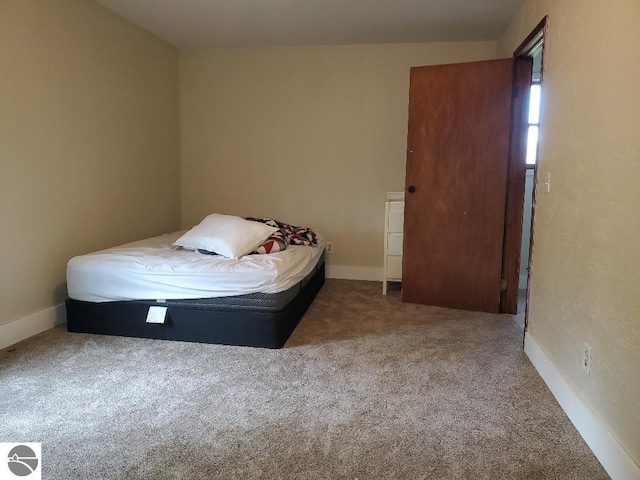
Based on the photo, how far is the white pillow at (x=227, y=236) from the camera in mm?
2914

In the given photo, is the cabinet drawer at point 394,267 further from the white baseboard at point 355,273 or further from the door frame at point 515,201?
the door frame at point 515,201

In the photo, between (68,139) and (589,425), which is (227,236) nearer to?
(68,139)

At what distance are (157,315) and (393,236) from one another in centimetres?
208

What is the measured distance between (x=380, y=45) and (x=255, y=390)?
3356mm

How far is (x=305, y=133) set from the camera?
14.4ft

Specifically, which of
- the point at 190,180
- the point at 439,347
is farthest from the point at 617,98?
the point at 190,180

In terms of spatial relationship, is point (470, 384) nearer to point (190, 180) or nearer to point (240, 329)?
point (240, 329)

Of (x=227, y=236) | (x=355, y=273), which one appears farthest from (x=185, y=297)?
(x=355, y=273)

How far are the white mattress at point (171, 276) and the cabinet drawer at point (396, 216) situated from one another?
1.27 meters

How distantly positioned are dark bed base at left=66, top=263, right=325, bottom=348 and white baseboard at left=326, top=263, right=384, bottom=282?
1.63 meters

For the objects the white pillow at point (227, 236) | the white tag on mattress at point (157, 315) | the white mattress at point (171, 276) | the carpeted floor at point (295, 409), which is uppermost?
the white pillow at point (227, 236)

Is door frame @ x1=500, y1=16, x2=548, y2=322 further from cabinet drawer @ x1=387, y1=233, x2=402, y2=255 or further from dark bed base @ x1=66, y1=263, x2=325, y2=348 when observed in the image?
dark bed base @ x1=66, y1=263, x2=325, y2=348

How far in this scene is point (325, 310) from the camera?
133 inches

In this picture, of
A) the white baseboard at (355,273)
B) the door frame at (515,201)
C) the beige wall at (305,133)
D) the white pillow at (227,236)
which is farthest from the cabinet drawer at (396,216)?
the white pillow at (227,236)
